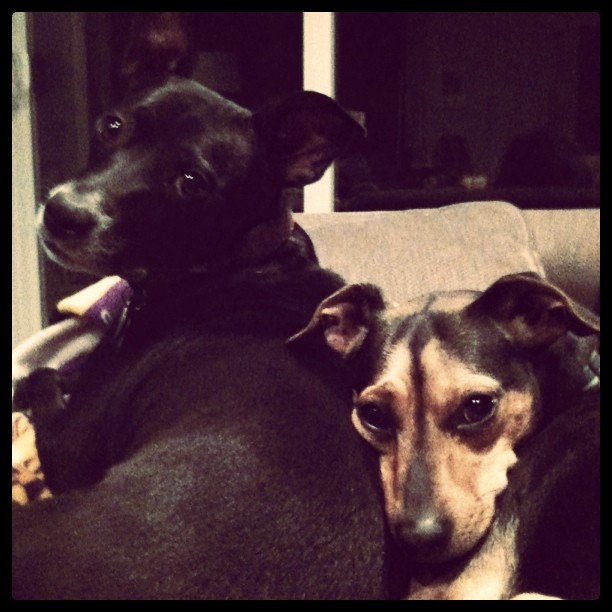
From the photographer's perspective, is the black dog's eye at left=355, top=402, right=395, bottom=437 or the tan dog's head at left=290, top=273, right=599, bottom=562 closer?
the tan dog's head at left=290, top=273, right=599, bottom=562

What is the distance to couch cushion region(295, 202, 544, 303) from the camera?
2428 millimetres

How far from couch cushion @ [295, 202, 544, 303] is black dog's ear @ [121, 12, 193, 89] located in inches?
32.8

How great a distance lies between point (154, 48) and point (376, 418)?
1.21 metres

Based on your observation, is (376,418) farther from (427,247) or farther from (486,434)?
(427,247)

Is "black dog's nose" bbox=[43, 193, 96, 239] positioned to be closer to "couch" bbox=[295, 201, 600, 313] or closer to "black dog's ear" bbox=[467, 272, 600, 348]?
"black dog's ear" bbox=[467, 272, 600, 348]

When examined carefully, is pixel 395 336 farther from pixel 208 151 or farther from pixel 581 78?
pixel 581 78

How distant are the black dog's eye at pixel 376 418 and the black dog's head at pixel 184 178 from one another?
50 centimetres

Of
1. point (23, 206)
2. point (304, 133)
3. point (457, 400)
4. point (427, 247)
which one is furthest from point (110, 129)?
point (23, 206)

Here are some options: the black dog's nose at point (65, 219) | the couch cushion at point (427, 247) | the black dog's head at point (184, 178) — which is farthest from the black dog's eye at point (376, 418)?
the couch cushion at point (427, 247)

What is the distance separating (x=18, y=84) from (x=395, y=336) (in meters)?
2.69

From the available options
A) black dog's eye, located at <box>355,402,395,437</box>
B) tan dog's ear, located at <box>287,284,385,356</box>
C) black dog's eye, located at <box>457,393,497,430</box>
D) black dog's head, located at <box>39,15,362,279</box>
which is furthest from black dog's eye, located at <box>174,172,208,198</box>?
black dog's eye, located at <box>457,393,497,430</box>

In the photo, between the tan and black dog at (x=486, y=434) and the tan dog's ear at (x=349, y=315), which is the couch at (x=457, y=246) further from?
the tan and black dog at (x=486, y=434)

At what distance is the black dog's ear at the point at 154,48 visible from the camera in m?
1.92
